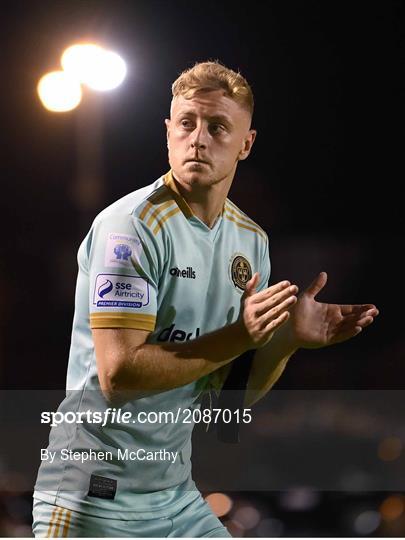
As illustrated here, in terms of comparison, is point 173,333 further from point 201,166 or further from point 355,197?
point 355,197

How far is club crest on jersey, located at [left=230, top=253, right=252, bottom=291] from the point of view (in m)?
1.93

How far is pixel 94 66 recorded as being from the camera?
217cm

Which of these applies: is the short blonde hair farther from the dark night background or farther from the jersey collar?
the jersey collar

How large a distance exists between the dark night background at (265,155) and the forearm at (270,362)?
0.12 meters

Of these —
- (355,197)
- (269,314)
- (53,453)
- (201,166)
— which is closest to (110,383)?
(53,453)

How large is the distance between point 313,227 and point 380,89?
49cm

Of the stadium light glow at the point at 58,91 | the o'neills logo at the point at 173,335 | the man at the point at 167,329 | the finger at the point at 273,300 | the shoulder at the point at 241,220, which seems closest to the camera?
the finger at the point at 273,300

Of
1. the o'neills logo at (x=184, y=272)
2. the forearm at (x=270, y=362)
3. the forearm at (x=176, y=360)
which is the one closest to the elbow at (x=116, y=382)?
the forearm at (x=176, y=360)

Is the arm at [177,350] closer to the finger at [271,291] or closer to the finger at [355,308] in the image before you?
the finger at [271,291]

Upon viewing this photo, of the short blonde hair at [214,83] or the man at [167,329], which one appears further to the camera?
the short blonde hair at [214,83]

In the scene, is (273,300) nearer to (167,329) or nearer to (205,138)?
(167,329)

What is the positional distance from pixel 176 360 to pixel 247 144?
711mm

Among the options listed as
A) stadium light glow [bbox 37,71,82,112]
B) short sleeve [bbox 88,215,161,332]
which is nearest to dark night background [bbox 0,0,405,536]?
stadium light glow [bbox 37,71,82,112]

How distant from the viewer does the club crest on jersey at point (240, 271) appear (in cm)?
193
